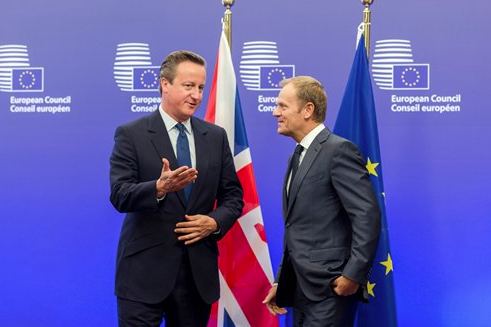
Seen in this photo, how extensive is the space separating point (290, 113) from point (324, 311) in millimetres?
817

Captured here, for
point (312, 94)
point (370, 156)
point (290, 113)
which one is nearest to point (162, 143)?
point (290, 113)

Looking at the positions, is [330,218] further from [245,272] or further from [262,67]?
[262,67]

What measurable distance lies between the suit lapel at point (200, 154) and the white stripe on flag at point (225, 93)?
0.52 meters

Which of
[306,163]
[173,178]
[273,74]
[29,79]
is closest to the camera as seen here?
[173,178]

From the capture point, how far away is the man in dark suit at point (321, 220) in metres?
2.51

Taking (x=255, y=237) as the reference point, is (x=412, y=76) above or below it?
above

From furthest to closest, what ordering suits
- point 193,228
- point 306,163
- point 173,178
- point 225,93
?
point 225,93 < point 193,228 < point 306,163 < point 173,178

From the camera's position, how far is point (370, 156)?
327 cm

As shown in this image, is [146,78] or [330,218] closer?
[330,218]

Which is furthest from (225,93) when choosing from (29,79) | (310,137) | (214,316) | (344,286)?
(29,79)

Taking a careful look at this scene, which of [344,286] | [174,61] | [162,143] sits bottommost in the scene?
[344,286]

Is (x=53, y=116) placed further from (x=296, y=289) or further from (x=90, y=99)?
(x=296, y=289)

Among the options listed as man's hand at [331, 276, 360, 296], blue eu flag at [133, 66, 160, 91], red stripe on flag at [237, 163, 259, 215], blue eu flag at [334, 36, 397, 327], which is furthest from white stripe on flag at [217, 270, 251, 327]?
Result: blue eu flag at [133, 66, 160, 91]

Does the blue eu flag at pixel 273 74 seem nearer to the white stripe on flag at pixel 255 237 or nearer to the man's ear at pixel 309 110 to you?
the white stripe on flag at pixel 255 237
